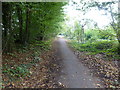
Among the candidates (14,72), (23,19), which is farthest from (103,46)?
(23,19)

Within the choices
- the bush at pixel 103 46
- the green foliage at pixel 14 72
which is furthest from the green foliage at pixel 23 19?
the bush at pixel 103 46

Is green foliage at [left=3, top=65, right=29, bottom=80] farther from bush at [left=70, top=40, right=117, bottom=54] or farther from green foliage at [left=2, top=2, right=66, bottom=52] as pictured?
bush at [left=70, top=40, right=117, bottom=54]

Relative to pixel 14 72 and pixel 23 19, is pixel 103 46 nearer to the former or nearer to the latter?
pixel 14 72

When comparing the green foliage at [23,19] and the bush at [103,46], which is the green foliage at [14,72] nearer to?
the green foliage at [23,19]

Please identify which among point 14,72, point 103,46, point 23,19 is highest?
point 23,19

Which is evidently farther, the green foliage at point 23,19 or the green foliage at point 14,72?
the green foliage at point 23,19

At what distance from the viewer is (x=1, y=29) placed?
6.18 metres

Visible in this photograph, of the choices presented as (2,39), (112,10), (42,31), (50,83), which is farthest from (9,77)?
(42,31)

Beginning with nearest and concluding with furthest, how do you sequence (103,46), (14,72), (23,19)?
1. (14,72)
2. (103,46)
3. (23,19)

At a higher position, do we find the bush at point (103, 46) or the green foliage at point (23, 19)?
the green foliage at point (23, 19)

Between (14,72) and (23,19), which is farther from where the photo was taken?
(23,19)

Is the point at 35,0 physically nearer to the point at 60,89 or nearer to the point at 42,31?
the point at 42,31

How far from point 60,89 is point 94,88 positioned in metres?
1.28

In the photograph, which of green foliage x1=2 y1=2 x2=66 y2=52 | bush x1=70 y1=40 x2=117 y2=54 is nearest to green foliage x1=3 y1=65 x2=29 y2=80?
green foliage x1=2 y1=2 x2=66 y2=52
